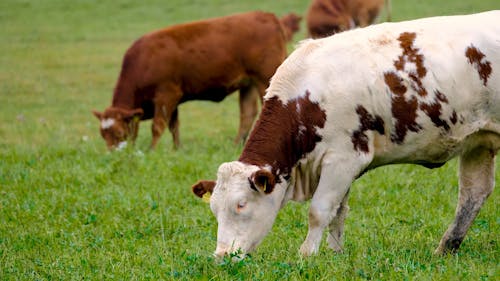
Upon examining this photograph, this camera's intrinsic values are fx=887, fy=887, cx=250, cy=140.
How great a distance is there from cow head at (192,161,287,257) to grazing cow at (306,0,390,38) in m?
17.5

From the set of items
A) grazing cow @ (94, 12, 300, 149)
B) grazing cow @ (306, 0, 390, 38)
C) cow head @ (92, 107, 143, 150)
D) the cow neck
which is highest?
the cow neck

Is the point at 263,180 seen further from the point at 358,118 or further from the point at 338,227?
the point at 338,227

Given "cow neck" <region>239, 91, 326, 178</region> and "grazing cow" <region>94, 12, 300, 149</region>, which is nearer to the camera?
"cow neck" <region>239, 91, 326, 178</region>

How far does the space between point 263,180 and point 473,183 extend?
1888mm

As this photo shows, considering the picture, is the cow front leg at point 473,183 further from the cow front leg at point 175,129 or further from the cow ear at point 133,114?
the cow front leg at point 175,129

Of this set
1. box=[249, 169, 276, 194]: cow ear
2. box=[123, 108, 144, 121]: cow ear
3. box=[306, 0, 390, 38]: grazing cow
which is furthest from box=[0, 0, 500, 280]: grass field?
box=[306, 0, 390, 38]: grazing cow

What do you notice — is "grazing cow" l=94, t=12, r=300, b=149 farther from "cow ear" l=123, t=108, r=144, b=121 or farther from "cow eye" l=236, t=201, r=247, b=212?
"cow eye" l=236, t=201, r=247, b=212

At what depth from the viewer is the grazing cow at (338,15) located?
24.0 m

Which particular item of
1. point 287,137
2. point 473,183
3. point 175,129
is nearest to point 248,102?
point 175,129

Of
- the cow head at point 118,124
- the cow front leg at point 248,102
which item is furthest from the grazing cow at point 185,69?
the cow front leg at point 248,102

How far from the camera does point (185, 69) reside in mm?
14312

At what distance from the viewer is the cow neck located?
269 inches

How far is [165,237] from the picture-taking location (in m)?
8.09

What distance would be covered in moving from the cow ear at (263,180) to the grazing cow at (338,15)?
17.5 metres
